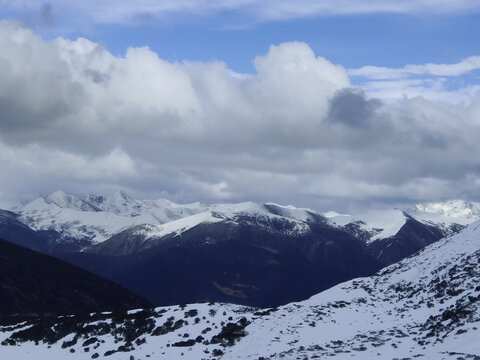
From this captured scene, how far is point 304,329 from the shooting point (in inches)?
2376

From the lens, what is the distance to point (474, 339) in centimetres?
4853

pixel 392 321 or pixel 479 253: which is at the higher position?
pixel 479 253

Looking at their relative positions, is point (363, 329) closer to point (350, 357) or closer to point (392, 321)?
point (392, 321)

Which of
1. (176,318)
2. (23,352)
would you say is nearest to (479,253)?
(176,318)

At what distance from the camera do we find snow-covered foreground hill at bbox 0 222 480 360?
52.6 meters

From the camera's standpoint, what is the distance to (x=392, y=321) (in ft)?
208

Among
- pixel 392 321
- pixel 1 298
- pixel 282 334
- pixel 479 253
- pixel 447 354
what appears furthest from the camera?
pixel 1 298

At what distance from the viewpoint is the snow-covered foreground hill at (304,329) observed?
173ft

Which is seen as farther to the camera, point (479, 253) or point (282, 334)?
point (479, 253)

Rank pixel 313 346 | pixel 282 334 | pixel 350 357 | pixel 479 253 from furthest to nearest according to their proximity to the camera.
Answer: pixel 479 253
pixel 282 334
pixel 313 346
pixel 350 357

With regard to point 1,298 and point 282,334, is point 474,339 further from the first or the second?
point 1,298

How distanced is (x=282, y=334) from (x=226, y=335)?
5.05 metres

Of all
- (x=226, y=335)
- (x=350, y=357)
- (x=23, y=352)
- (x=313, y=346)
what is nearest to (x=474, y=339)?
(x=350, y=357)

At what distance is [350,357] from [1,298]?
17160 centimetres
